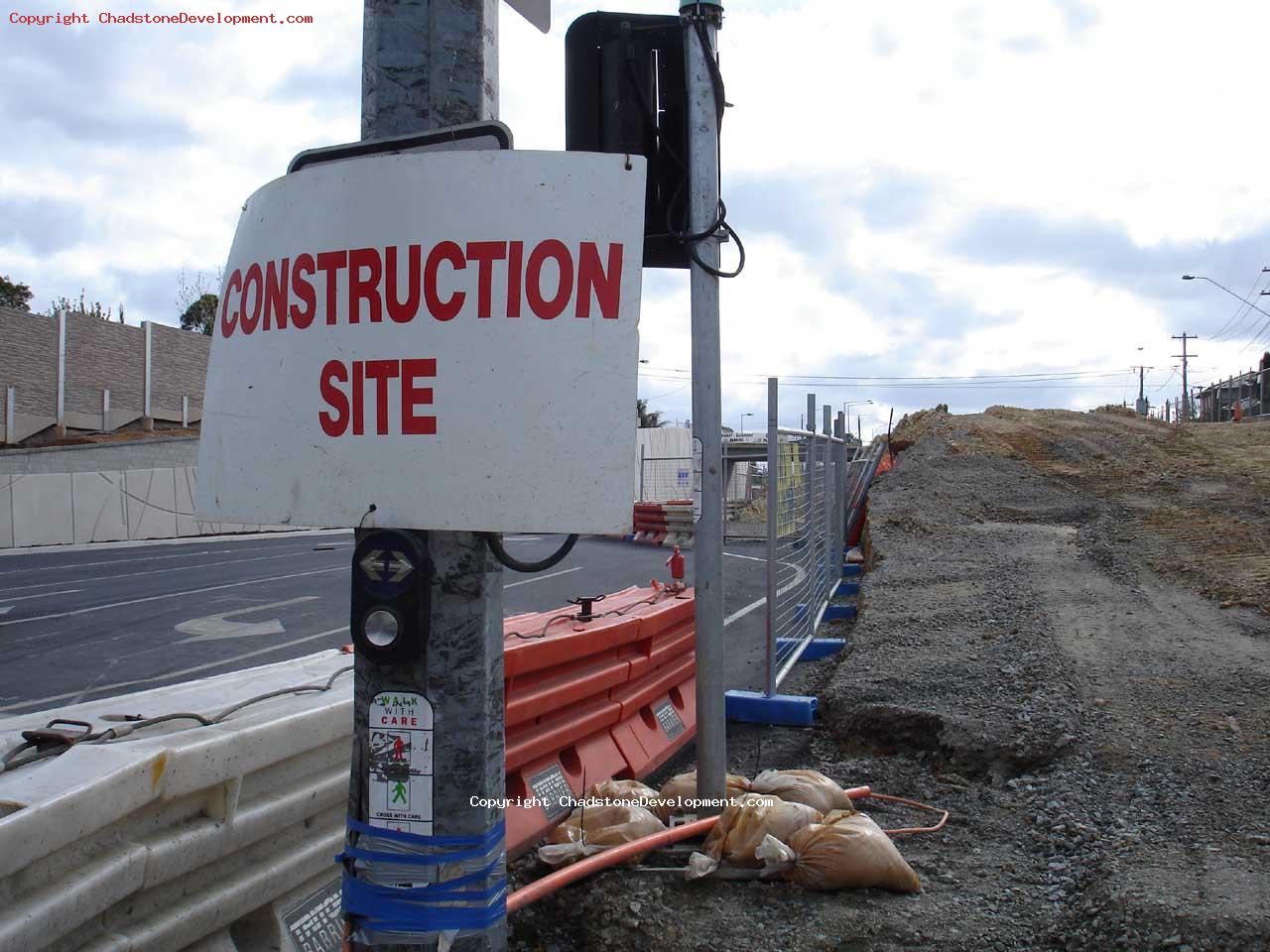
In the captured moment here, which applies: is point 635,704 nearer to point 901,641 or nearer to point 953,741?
point 953,741

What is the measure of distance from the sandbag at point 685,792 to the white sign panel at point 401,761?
2196mm

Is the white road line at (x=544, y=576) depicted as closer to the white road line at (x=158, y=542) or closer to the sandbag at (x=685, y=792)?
the white road line at (x=158, y=542)

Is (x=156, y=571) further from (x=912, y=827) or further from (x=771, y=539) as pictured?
(x=912, y=827)

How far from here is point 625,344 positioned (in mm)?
2002

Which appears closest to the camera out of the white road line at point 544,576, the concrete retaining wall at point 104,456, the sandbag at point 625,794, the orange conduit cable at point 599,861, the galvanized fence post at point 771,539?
the orange conduit cable at point 599,861

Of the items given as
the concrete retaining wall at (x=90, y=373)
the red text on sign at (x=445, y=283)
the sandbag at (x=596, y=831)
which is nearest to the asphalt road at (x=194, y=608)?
the sandbag at (x=596, y=831)

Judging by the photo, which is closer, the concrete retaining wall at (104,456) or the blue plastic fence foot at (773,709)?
the blue plastic fence foot at (773,709)

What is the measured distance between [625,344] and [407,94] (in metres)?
0.76

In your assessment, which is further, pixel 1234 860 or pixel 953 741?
pixel 953 741

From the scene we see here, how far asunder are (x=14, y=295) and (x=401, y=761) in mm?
60413

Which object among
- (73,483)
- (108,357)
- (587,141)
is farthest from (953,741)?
(108,357)

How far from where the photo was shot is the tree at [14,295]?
51656mm

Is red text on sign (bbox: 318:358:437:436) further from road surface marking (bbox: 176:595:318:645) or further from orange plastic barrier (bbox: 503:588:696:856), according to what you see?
road surface marking (bbox: 176:595:318:645)

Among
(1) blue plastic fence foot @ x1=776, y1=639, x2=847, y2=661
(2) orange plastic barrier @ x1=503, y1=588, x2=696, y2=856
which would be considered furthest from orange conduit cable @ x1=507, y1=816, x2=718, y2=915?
(1) blue plastic fence foot @ x1=776, y1=639, x2=847, y2=661
